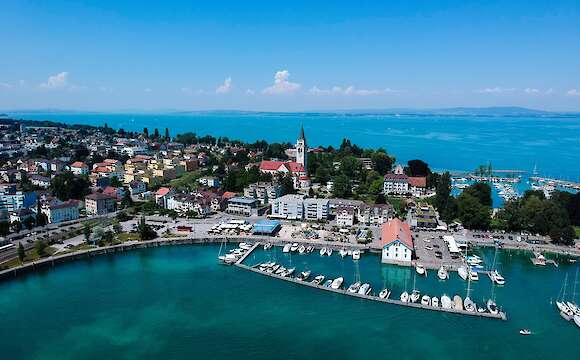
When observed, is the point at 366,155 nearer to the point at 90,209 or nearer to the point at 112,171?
the point at 112,171

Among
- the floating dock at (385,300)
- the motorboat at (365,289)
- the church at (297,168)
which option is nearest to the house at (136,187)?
the church at (297,168)

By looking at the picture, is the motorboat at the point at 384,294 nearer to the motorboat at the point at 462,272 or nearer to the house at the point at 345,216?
the motorboat at the point at 462,272

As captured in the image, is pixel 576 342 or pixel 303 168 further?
pixel 303 168

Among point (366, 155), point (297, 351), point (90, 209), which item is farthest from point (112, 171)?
point (297, 351)

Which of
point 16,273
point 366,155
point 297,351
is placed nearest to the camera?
point 297,351

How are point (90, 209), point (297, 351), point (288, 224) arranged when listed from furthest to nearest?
point (90, 209) → point (288, 224) → point (297, 351)

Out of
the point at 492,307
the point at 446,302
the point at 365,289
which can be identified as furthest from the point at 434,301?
the point at 365,289

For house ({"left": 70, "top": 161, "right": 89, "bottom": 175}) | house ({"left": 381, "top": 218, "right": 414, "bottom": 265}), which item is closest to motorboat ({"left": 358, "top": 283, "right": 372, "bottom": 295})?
house ({"left": 381, "top": 218, "right": 414, "bottom": 265})

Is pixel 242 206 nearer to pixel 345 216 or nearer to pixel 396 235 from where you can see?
pixel 345 216
